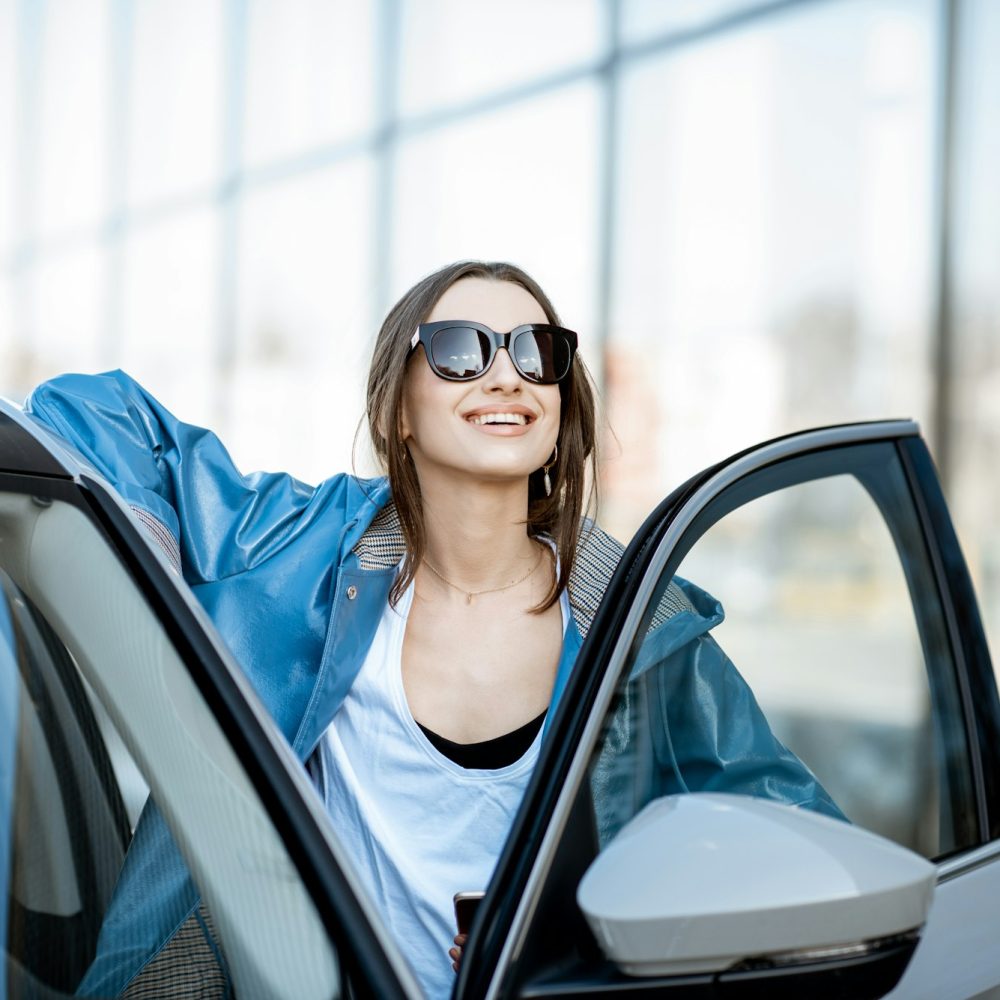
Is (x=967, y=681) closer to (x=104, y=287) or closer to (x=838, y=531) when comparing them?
(x=838, y=531)

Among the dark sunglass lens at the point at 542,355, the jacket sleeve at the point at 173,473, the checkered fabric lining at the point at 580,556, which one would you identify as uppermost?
the dark sunglass lens at the point at 542,355

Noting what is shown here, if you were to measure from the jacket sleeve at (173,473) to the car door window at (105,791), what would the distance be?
0.56m

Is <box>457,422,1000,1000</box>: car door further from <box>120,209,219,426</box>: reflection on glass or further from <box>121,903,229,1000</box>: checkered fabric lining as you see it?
<box>120,209,219,426</box>: reflection on glass

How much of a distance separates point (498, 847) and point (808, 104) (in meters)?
3.59

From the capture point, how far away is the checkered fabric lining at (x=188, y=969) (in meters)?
0.95

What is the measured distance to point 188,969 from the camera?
98 centimetres

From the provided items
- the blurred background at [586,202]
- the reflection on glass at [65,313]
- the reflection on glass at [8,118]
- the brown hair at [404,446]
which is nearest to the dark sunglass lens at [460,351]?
the brown hair at [404,446]

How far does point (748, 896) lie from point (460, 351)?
39.8 inches

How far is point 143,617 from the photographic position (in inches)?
39.2

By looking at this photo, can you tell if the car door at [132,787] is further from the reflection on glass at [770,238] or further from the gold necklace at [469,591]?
the reflection on glass at [770,238]

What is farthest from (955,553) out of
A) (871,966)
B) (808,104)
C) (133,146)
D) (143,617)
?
(133,146)

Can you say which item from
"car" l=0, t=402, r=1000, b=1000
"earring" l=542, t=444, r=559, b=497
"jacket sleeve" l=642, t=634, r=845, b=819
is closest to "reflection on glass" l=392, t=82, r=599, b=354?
"earring" l=542, t=444, r=559, b=497

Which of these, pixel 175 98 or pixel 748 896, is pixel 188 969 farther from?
pixel 175 98

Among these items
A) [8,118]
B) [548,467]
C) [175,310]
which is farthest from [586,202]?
[8,118]
